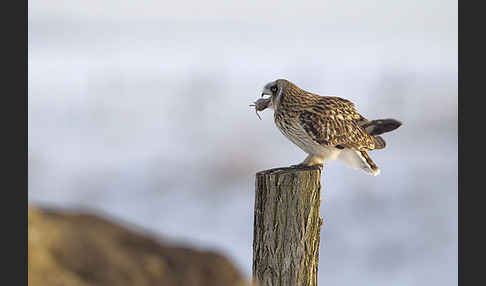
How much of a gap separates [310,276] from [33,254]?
87.4 inches

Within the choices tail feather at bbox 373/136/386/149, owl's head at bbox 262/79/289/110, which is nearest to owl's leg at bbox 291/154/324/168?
owl's head at bbox 262/79/289/110

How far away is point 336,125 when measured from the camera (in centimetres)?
647

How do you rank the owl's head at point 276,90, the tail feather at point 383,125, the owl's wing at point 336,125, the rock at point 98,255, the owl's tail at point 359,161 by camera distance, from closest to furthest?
the rock at point 98,255 → the owl's wing at point 336,125 → the owl's head at point 276,90 → the owl's tail at point 359,161 → the tail feather at point 383,125

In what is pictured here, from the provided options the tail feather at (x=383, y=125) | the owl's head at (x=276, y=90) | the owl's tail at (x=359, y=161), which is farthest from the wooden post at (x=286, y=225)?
the tail feather at (x=383, y=125)

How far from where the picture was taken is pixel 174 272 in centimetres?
433

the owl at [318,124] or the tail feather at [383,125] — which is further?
the tail feather at [383,125]

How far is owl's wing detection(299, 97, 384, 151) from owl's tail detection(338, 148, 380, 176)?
4.1 inches

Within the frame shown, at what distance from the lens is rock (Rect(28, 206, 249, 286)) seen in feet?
14.2

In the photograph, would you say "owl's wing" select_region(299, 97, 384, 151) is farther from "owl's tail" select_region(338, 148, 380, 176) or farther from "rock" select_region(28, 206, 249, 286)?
"rock" select_region(28, 206, 249, 286)

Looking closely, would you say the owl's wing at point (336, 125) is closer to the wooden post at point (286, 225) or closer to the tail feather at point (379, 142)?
the tail feather at point (379, 142)

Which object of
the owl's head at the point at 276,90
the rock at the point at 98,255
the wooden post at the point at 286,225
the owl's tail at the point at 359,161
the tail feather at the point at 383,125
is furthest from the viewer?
the tail feather at the point at 383,125

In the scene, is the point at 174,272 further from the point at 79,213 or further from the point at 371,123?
the point at 371,123

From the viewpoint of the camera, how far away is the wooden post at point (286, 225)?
5586 mm

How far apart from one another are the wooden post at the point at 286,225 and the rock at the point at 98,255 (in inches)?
48.2
